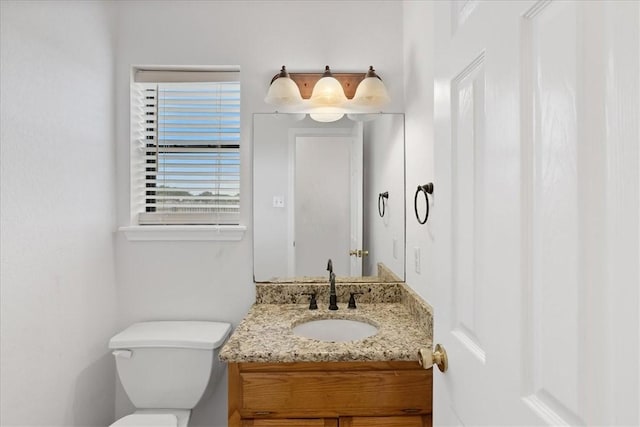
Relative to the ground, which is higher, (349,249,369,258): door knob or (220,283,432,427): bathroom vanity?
(349,249,369,258): door knob

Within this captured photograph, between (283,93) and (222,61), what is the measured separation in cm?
39

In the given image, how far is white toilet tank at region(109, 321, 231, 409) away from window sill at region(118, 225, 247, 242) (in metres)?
0.47

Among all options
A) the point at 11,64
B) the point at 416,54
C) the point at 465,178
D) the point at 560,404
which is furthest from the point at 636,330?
the point at 11,64

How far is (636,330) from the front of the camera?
0.36 m

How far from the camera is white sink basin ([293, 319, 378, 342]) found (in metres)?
1.58

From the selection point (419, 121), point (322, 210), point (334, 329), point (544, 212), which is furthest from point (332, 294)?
point (544, 212)

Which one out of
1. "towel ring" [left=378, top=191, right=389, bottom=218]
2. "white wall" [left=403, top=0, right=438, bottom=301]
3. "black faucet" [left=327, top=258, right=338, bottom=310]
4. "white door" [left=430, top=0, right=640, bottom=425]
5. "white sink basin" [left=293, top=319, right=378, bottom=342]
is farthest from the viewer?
"towel ring" [left=378, top=191, right=389, bottom=218]

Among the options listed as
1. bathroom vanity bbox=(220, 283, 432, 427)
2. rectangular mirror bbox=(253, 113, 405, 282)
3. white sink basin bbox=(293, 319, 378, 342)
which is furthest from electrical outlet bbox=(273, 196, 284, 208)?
bathroom vanity bbox=(220, 283, 432, 427)

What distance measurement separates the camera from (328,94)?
69.2 inches

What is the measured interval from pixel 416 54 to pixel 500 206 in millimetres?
1258

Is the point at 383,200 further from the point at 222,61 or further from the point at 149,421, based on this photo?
the point at 149,421

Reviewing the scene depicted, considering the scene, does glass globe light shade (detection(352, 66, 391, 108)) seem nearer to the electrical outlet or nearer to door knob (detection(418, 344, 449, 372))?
the electrical outlet

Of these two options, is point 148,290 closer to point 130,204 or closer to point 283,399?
point 130,204

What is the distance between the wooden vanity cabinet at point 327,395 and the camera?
4.08 ft
